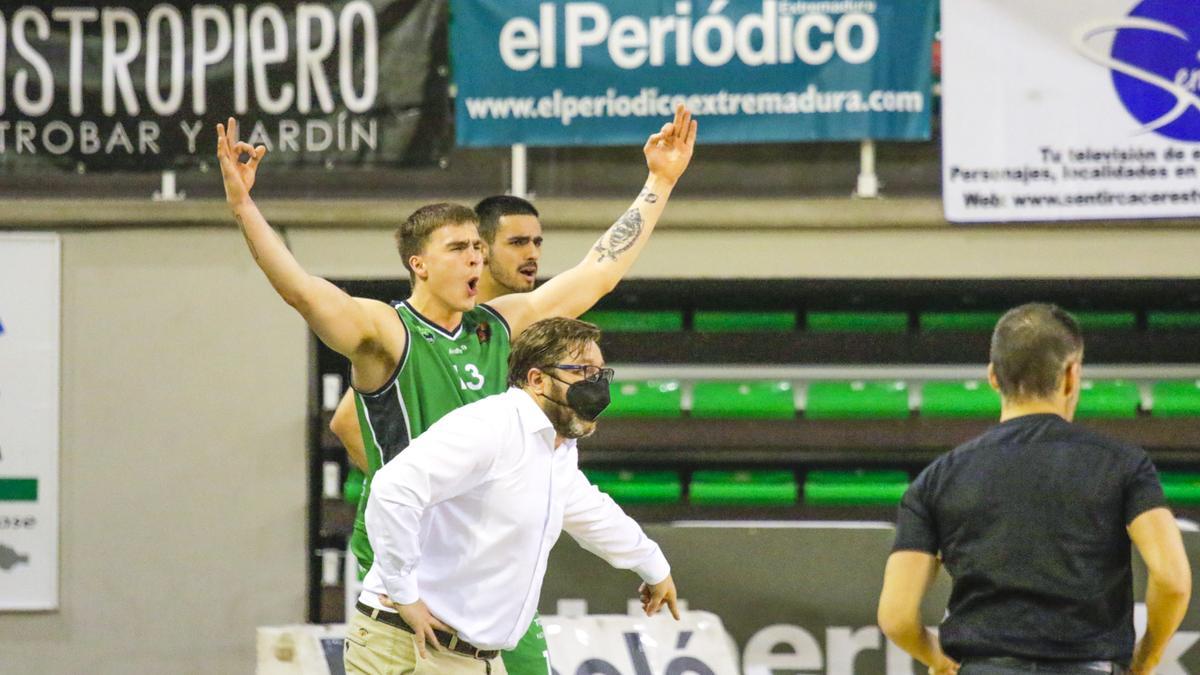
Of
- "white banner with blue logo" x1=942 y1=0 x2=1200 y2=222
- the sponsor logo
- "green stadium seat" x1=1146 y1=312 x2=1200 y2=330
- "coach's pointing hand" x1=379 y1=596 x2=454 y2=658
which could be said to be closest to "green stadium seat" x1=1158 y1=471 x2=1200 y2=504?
"green stadium seat" x1=1146 y1=312 x2=1200 y2=330

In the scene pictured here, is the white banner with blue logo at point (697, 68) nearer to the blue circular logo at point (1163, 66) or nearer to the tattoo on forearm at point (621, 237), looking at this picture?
the blue circular logo at point (1163, 66)

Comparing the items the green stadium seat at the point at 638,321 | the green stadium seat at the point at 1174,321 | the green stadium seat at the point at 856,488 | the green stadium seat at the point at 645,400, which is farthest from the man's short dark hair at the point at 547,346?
the green stadium seat at the point at 1174,321

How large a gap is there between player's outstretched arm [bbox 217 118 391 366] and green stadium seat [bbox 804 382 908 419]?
522cm

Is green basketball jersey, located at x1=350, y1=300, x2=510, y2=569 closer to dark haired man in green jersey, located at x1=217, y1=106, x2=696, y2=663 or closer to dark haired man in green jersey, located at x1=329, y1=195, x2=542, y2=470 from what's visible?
dark haired man in green jersey, located at x1=217, y1=106, x2=696, y2=663

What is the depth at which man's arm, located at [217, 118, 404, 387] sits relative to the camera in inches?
160

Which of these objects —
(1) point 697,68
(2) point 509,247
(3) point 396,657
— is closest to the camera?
(3) point 396,657

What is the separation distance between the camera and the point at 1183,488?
9000 millimetres

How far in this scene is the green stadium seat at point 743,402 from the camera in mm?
9102

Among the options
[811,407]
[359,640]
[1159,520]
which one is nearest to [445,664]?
[359,640]

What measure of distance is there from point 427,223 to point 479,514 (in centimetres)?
89

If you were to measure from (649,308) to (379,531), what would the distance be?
6.18m

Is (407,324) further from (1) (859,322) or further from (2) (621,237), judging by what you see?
(1) (859,322)

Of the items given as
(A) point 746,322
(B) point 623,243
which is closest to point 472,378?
(B) point 623,243

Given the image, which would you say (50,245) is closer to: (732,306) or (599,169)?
(599,169)
